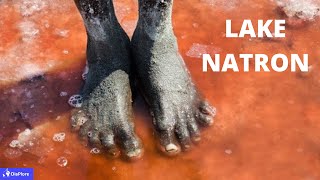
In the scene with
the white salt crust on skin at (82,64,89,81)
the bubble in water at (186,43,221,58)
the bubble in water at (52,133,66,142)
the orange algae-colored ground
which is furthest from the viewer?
the bubble in water at (186,43,221,58)

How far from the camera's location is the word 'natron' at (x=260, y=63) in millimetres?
2428

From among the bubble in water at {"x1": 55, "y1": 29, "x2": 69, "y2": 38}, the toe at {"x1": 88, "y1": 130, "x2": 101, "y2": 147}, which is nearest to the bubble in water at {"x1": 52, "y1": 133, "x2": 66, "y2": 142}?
the toe at {"x1": 88, "y1": 130, "x2": 101, "y2": 147}

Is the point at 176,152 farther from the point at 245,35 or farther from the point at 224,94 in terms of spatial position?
the point at 245,35

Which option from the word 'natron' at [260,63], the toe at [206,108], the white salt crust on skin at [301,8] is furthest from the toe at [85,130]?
the white salt crust on skin at [301,8]

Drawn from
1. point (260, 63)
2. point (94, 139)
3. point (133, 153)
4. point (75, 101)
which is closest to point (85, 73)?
point (75, 101)

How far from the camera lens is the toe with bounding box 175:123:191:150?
6.83ft

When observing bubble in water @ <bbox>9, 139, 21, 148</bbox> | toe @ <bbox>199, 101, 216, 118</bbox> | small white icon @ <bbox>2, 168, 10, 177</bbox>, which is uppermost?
toe @ <bbox>199, 101, 216, 118</bbox>

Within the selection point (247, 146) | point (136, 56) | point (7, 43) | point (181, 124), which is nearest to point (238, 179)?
point (247, 146)

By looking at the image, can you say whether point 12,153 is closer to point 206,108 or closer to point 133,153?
point 133,153

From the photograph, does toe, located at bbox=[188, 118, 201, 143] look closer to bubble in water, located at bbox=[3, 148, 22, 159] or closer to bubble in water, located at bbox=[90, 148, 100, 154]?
bubble in water, located at bbox=[90, 148, 100, 154]

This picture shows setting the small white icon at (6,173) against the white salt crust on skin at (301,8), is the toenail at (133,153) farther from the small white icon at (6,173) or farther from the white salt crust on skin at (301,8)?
the white salt crust on skin at (301,8)

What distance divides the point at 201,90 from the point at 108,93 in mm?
434

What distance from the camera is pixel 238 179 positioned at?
201 cm

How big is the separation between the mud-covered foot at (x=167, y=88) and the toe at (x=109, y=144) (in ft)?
0.60
